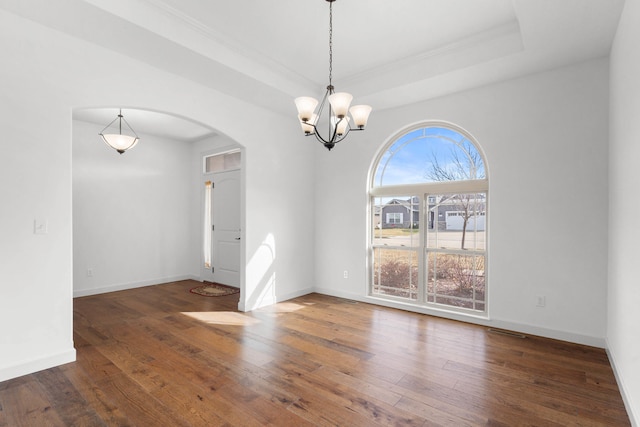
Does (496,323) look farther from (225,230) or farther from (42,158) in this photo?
(42,158)

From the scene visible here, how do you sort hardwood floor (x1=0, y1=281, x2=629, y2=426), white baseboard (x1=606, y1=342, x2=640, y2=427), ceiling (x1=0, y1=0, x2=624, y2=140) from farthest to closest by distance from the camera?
ceiling (x1=0, y1=0, x2=624, y2=140)
hardwood floor (x1=0, y1=281, x2=629, y2=426)
white baseboard (x1=606, y1=342, x2=640, y2=427)

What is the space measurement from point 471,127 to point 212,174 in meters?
4.80

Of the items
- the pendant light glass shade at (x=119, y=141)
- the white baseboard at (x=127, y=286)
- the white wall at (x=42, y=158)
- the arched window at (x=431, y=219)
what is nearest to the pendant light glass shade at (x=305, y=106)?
the white wall at (x=42, y=158)

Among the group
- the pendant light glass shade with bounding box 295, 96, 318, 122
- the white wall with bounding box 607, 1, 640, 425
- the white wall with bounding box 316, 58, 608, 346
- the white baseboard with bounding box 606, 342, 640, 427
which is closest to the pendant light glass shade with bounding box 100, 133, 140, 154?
the pendant light glass shade with bounding box 295, 96, 318, 122

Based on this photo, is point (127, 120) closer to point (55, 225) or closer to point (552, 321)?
point (55, 225)

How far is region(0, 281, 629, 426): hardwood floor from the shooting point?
2205 millimetres

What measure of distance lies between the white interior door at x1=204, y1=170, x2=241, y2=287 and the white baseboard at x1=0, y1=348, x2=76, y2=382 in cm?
333

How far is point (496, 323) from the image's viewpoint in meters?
3.92

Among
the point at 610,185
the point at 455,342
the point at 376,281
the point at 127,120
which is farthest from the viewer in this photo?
the point at 127,120

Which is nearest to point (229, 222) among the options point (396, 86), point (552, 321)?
point (396, 86)

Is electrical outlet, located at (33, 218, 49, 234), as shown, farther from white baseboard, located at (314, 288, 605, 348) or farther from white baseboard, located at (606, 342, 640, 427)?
white baseboard, located at (606, 342, 640, 427)

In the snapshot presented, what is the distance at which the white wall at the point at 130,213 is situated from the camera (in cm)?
549

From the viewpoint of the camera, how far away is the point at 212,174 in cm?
667

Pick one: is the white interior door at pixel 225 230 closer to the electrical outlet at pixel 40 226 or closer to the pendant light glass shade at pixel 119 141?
the pendant light glass shade at pixel 119 141
